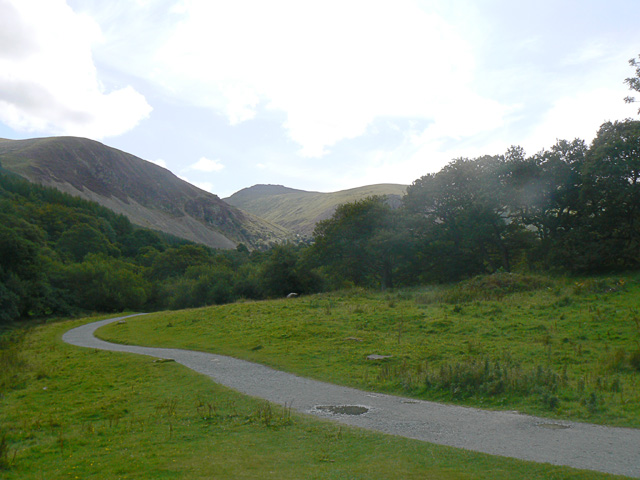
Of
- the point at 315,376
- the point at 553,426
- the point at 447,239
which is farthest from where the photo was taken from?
the point at 447,239

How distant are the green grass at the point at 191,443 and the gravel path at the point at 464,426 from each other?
24.7 inches

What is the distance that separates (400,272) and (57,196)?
146 m

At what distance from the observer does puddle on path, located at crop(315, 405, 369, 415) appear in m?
11.2

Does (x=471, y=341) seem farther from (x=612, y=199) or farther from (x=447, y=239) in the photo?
(x=447, y=239)

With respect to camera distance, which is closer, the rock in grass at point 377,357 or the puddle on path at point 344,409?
the puddle on path at point 344,409

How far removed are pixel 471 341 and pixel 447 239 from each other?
38869 mm

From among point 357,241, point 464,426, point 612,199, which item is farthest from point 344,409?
point 357,241

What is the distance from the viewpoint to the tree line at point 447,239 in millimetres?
41250

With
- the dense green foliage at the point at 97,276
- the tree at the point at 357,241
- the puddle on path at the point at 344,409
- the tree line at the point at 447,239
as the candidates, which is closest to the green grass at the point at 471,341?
the puddle on path at the point at 344,409

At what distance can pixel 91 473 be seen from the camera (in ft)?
24.4

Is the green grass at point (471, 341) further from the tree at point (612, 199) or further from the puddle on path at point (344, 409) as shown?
the tree at point (612, 199)

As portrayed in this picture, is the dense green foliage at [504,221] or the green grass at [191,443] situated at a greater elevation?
the dense green foliage at [504,221]

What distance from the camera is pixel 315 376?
1568cm

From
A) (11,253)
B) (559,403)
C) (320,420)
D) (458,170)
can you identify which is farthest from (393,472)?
(11,253)
